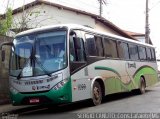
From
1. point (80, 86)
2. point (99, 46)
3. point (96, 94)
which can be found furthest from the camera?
point (99, 46)

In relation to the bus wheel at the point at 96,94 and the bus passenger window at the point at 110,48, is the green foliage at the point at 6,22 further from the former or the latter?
the bus wheel at the point at 96,94

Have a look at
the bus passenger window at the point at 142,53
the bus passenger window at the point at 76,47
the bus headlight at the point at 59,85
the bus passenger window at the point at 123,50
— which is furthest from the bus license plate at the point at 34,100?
the bus passenger window at the point at 142,53

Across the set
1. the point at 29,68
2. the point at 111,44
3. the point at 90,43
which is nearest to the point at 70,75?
the point at 29,68

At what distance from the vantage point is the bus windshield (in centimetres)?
1262

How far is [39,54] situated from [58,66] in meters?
0.87

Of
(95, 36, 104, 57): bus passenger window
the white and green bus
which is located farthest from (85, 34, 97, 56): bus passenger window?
(95, 36, 104, 57): bus passenger window

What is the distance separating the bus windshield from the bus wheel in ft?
7.98

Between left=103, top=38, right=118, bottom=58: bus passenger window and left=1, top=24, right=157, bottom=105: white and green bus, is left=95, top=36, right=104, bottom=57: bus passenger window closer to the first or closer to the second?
left=1, top=24, right=157, bottom=105: white and green bus

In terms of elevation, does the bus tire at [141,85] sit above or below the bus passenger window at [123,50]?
below

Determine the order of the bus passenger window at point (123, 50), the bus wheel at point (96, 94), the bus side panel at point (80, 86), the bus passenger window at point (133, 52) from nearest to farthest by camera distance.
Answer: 1. the bus side panel at point (80, 86)
2. the bus wheel at point (96, 94)
3. the bus passenger window at point (123, 50)
4. the bus passenger window at point (133, 52)

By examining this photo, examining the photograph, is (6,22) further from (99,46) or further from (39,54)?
(39,54)

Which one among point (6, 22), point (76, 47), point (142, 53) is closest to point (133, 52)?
point (142, 53)

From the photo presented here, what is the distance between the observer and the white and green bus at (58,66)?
41.1 feet

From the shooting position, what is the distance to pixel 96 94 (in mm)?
14609
